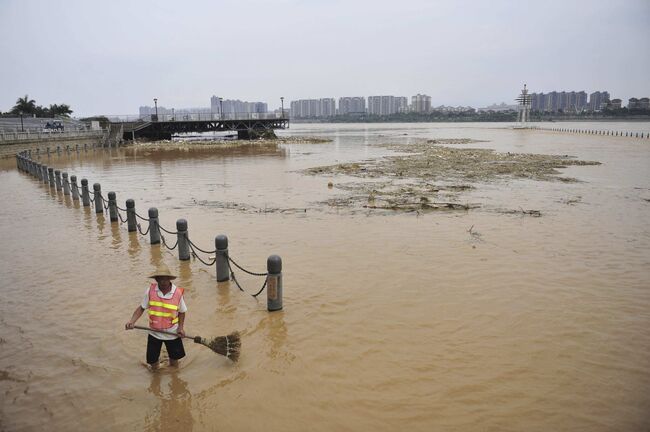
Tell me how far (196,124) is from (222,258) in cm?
5780

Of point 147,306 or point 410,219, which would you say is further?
point 410,219

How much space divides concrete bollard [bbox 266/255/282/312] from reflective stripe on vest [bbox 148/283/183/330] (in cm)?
185

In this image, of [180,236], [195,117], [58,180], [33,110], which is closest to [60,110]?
[33,110]

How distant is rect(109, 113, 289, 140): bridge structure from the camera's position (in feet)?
190

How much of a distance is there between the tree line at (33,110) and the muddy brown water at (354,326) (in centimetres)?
7177

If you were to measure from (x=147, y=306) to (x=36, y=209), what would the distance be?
13.3 metres

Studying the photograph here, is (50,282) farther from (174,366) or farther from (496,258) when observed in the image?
(496,258)

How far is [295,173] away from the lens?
1021 inches

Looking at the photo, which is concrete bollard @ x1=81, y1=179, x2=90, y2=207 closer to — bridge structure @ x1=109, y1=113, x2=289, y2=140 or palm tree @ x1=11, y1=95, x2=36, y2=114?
bridge structure @ x1=109, y1=113, x2=289, y2=140

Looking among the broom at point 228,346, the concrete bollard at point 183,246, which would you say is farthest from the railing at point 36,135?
the broom at point 228,346

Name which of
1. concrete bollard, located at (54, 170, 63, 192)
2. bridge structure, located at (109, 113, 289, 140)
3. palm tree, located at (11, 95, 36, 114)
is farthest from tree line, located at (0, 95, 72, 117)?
concrete bollard, located at (54, 170, 63, 192)

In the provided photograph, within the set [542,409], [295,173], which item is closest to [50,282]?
[542,409]

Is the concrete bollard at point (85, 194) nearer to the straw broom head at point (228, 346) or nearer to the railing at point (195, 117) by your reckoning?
the straw broom head at point (228, 346)

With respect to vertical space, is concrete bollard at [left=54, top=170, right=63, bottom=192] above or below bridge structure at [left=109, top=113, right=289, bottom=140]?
below
